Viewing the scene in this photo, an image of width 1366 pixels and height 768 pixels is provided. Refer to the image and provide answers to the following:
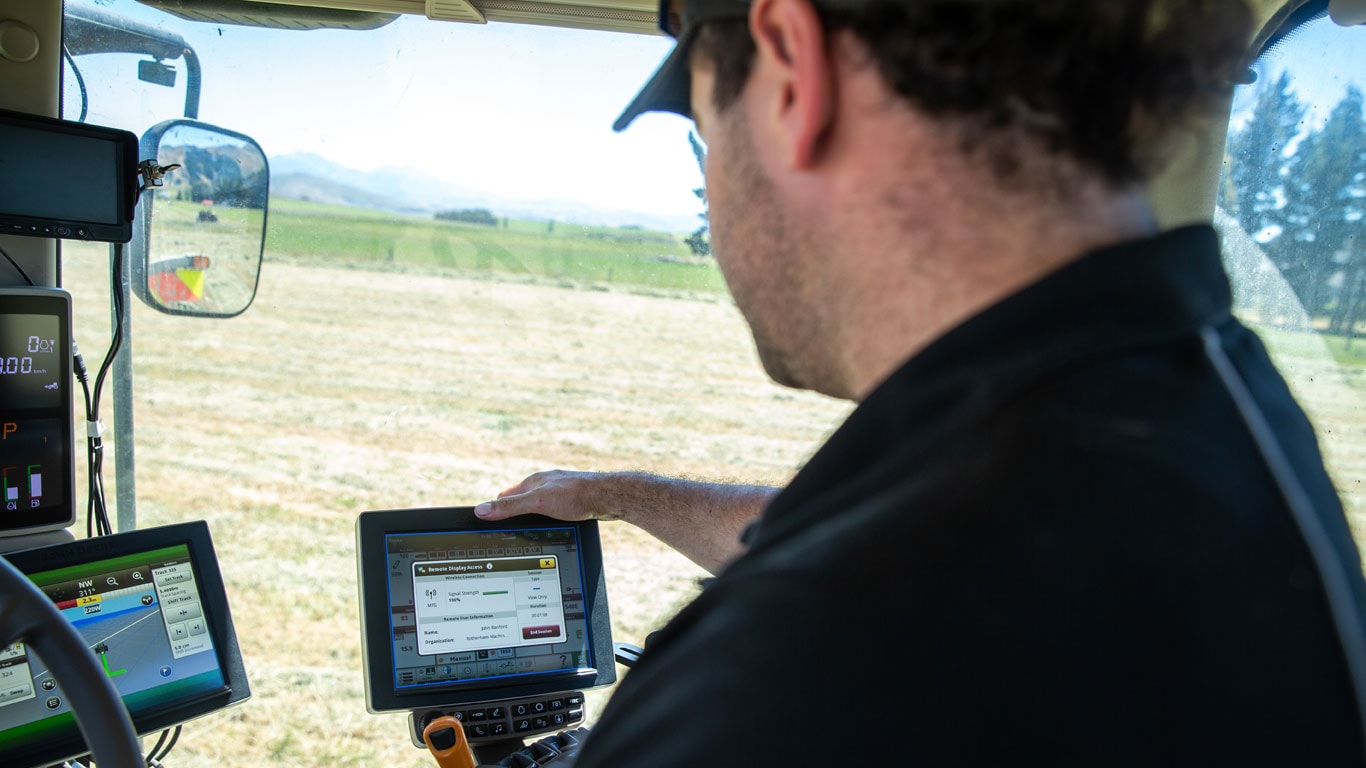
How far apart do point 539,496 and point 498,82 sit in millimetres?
1241

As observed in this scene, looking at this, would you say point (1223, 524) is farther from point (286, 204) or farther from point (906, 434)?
point (286, 204)

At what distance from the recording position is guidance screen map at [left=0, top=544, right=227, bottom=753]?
151 cm

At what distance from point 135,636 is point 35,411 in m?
0.49

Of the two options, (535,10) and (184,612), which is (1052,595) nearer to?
(184,612)

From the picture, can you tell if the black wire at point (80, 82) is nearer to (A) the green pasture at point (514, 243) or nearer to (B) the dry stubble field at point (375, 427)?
(A) the green pasture at point (514, 243)

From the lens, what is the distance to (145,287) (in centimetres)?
216

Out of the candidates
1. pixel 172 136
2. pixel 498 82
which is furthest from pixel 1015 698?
pixel 498 82

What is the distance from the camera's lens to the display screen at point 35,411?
1.75 meters

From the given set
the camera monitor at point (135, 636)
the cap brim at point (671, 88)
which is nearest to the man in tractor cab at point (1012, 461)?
the cap brim at point (671, 88)

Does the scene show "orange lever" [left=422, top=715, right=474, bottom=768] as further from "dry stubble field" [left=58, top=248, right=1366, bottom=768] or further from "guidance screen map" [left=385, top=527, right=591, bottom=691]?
"dry stubble field" [left=58, top=248, right=1366, bottom=768]

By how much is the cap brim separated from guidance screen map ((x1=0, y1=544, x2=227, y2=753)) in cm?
118

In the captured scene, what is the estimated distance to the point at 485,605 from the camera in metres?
1.79

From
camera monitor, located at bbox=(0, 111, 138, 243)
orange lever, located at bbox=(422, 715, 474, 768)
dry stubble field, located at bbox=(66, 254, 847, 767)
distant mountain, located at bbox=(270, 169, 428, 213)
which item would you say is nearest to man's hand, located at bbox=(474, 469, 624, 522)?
orange lever, located at bbox=(422, 715, 474, 768)

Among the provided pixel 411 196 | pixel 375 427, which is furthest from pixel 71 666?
pixel 375 427
